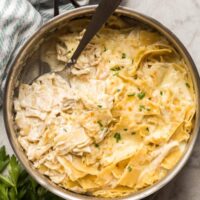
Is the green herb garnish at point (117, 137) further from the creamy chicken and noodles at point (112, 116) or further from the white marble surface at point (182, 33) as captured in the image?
the white marble surface at point (182, 33)

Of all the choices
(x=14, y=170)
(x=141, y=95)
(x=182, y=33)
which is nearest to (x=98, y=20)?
(x=141, y=95)

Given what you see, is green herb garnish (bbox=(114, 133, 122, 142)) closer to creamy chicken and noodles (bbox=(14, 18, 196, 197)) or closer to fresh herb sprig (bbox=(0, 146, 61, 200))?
creamy chicken and noodles (bbox=(14, 18, 196, 197))

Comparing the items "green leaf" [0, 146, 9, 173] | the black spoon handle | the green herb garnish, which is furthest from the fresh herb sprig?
the black spoon handle

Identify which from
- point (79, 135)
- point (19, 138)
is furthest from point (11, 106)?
point (79, 135)

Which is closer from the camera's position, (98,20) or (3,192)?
(98,20)

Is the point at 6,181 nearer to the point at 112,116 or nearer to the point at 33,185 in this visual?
the point at 33,185

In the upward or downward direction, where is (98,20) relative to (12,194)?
upward

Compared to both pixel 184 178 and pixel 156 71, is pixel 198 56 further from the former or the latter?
pixel 184 178
